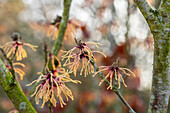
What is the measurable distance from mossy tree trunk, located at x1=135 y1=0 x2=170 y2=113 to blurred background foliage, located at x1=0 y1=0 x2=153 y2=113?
0.36 metres

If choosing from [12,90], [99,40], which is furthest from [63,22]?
[99,40]

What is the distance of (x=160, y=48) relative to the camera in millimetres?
645

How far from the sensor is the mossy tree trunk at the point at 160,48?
2.08 feet

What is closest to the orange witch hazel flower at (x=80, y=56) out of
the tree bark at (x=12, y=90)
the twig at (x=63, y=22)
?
the tree bark at (x=12, y=90)

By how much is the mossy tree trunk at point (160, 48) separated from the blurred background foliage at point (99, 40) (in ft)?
1.18

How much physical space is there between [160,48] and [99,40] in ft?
9.07

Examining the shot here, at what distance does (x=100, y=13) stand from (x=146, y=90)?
2746mm

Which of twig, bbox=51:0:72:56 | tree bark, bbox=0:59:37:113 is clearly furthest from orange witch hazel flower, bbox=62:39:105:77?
twig, bbox=51:0:72:56

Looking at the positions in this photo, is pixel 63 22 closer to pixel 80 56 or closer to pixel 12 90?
pixel 80 56

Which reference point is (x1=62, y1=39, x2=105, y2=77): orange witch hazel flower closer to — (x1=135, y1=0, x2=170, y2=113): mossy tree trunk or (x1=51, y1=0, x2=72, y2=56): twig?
(x1=135, y1=0, x2=170, y2=113): mossy tree trunk

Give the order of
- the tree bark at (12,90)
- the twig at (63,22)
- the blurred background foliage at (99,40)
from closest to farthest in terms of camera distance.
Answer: the tree bark at (12,90) → the twig at (63,22) → the blurred background foliage at (99,40)

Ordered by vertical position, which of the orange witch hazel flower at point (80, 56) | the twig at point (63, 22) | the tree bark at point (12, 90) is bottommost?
the tree bark at point (12, 90)

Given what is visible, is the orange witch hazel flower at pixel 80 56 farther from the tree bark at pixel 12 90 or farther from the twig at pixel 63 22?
the twig at pixel 63 22

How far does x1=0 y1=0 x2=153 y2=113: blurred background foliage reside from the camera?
3.22 metres
